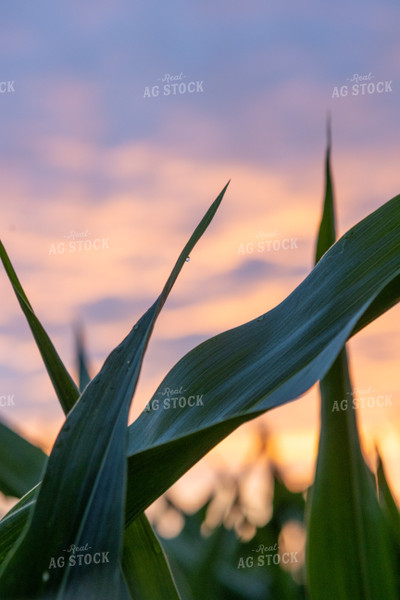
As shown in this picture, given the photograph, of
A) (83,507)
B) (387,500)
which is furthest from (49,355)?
(387,500)

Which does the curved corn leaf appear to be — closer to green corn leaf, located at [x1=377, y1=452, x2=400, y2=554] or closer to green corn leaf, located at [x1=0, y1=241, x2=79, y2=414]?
green corn leaf, located at [x1=0, y1=241, x2=79, y2=414]

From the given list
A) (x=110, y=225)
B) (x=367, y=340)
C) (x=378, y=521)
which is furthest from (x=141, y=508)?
(x=110, y=225)

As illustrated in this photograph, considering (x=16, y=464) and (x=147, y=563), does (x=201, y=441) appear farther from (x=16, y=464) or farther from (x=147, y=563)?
(x=16, y=464)

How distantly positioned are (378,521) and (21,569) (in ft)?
0.61

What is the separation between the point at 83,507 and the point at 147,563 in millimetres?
90

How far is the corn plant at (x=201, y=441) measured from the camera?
0.18m

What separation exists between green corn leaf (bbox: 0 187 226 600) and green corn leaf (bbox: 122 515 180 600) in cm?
7

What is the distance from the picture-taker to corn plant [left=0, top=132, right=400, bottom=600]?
0.18 meters

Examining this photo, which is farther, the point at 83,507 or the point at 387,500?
the point at 387,500

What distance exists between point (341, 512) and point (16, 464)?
0.75 feet

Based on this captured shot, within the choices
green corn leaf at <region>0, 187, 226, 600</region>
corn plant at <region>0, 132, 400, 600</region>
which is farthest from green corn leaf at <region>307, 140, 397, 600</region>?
green corn leaf at <region>0, 187, 226, 600</region>

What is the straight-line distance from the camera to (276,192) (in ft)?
2.68

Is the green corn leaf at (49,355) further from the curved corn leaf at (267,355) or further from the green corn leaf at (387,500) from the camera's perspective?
the green corn leaf at (387,500)

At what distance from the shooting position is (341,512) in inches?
10.8
